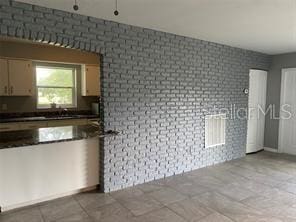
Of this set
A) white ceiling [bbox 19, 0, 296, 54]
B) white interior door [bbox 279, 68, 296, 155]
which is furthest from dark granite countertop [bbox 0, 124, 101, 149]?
white interior door [bbox 279, 68, 296, 155]

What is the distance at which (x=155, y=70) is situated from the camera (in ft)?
12.6

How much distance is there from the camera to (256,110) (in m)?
5.85

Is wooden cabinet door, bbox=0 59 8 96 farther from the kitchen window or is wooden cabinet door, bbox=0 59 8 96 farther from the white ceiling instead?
the white ceiling

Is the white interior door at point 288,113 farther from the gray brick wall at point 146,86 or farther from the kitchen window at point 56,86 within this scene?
the kitchen window at point 56,86

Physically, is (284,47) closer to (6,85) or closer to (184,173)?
(184,173)

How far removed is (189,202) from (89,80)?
367 centimetres

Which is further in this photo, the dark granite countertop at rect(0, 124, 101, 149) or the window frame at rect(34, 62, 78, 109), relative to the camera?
the window frame at rect(34, 62, 78, 109)

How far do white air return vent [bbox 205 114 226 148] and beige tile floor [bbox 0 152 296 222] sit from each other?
71cm

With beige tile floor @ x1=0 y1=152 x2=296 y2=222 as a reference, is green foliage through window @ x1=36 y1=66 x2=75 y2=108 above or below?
above

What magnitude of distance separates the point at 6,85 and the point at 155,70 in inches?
120

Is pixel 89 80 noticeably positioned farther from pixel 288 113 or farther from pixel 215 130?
pixel 288 113

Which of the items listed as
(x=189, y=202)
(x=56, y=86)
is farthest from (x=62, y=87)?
(x=189, y=202)

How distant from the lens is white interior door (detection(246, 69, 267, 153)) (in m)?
5.68

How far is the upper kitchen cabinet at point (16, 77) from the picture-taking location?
4625 mm
